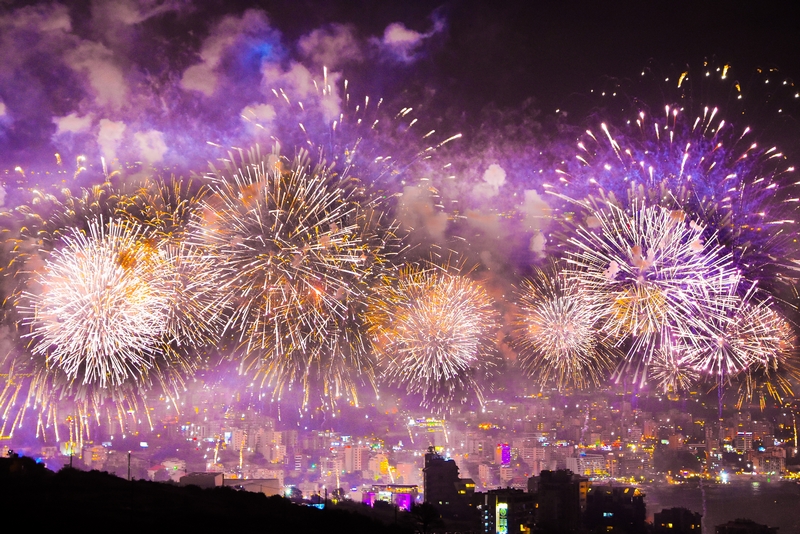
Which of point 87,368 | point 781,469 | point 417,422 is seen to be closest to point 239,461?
point 417,422

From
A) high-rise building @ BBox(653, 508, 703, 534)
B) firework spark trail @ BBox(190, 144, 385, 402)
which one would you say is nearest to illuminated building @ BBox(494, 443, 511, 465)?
high-rise building @ BBox(653, 508, 703, 534)

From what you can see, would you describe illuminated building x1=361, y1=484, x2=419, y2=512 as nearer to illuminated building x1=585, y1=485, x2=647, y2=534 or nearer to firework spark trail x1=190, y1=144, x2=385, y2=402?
illuminated building x1=585, y1=485, x2=647, y2=534

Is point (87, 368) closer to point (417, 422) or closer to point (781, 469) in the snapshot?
point (417, 422)

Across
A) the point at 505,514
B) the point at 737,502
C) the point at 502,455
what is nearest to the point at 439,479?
the point at 505,514

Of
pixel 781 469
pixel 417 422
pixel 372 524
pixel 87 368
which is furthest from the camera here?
pixel 781 469

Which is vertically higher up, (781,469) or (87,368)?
(87,368)

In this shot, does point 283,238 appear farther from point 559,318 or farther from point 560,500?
point 560,500
